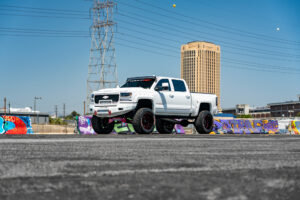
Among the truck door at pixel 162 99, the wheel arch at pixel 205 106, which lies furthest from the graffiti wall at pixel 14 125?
the wheel arch at pixel 205 106

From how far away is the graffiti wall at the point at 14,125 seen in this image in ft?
64.3

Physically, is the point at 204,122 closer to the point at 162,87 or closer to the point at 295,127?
the point at 162,87

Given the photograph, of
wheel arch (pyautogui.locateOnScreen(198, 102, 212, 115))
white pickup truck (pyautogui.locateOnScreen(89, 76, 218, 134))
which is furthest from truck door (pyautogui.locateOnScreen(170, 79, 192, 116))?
wheel arch (pyautogui.locateOnScreen(198, 102, 212, 115))

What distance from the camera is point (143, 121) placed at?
13383 millimetres

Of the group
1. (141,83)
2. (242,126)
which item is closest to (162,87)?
(141,83)

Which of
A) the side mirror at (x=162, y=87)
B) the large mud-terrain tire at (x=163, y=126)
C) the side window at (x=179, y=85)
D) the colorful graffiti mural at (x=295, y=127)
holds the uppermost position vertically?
the side window at (x=179, y=85)

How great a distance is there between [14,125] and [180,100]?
9.41 meters

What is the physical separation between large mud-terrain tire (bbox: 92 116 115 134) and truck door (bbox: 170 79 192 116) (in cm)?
239

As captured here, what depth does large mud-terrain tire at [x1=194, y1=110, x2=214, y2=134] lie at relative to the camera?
15.6 metres

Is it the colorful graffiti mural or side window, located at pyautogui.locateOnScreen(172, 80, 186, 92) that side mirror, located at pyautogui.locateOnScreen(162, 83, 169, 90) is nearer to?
side window, located at pyautogui.locateOnScreen(172, 80, 186, 92)

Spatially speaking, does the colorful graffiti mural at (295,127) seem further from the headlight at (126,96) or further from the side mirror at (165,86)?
the headlight at (126,96)

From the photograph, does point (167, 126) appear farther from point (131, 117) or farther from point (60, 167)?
point (60, 167)

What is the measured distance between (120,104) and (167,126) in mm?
4302

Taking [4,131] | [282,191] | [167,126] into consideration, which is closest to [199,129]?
[167,126]
